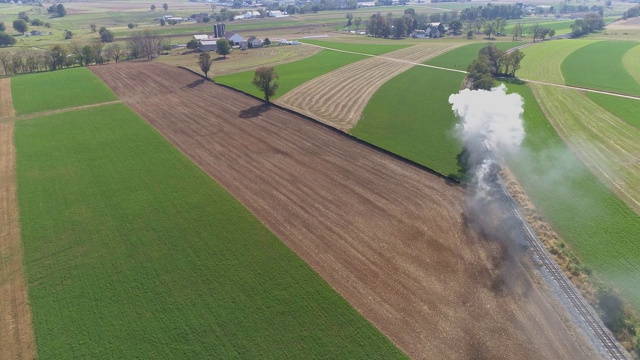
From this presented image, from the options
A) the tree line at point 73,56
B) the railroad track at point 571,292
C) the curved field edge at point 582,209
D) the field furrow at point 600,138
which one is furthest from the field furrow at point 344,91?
the tree line at point 73,56

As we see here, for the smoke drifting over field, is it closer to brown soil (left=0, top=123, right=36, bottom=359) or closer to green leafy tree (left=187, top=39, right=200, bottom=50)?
brown soil (left=0, top=123, right=36, bottom=359)

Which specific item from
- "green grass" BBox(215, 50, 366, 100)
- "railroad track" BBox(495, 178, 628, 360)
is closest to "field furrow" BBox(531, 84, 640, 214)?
"railroad track" BBox(495, 178, 628, 360)

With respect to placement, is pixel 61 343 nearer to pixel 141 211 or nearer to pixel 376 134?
pixel 141 211

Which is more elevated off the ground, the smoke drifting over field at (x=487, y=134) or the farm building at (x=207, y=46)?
the farm building at (x=207, y=46)

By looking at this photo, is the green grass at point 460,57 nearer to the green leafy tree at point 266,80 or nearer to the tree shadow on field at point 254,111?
the green leafy tree at point 266,80

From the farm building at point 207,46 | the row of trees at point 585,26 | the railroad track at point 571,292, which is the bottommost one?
the railroad track at point 571,292

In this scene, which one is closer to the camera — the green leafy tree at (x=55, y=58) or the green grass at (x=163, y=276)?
the green grass at (x=163, y=276)

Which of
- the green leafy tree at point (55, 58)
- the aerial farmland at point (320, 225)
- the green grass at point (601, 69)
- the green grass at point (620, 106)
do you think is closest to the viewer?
the aerial farmland at point (320, 225)

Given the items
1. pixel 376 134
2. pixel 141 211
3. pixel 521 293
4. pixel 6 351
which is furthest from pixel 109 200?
pixel 521 293
